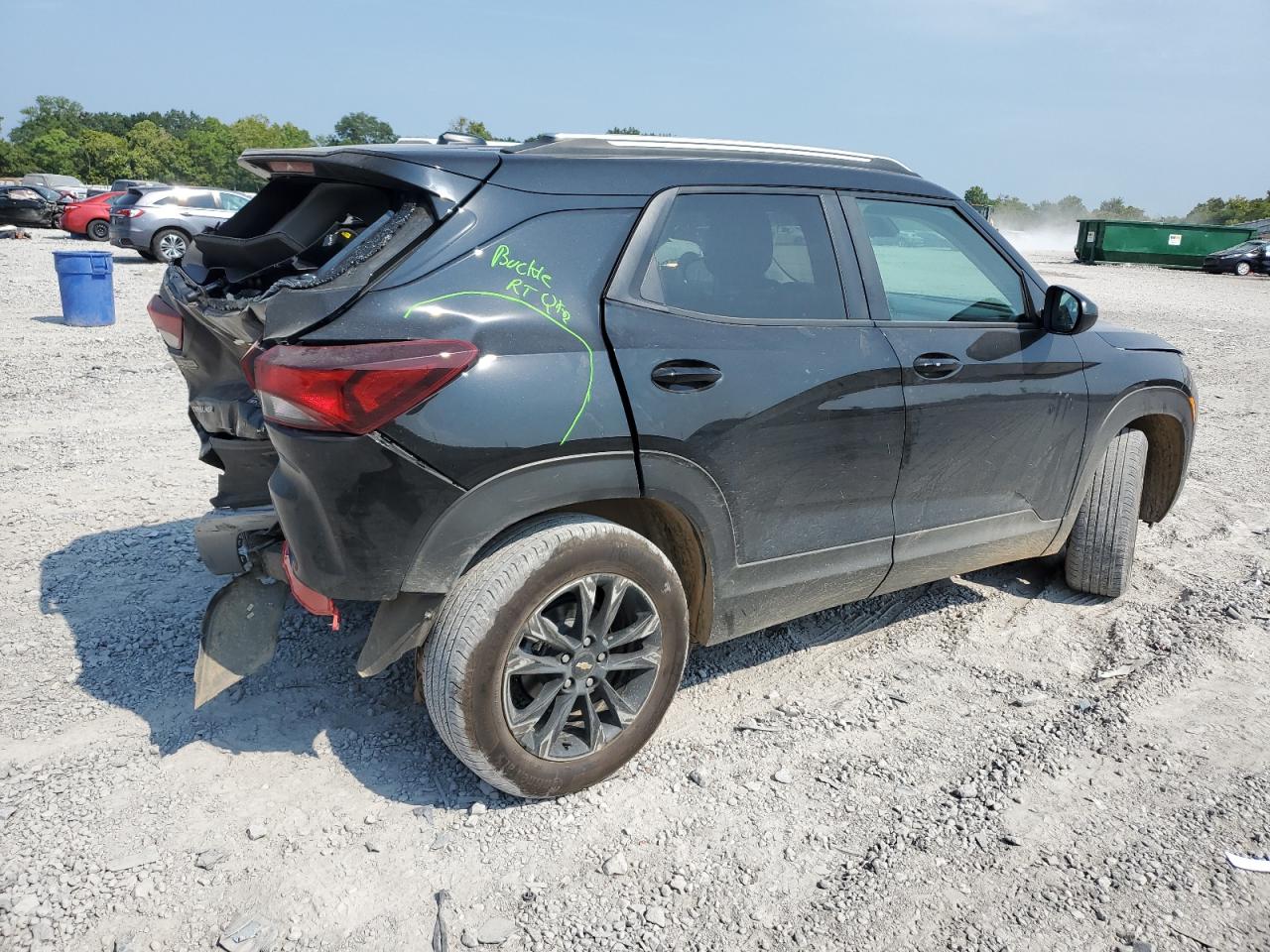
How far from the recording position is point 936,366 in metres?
3.47

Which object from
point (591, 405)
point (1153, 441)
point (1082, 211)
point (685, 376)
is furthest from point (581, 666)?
point (1082, 211)

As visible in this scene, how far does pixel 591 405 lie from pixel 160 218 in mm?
20349

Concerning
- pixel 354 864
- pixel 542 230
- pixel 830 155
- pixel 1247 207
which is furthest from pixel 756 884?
pixel 1247 207

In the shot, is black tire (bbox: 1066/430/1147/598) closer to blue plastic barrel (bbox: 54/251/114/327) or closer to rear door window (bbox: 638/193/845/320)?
rear door window (bbox: 638/193/845/320)

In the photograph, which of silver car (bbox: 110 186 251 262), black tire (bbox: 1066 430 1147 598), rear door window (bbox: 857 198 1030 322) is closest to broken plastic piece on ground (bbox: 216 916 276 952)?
rear door window (bbox: 857 198 1030 322)

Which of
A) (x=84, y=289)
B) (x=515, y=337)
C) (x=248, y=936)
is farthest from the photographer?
(x=84, y=289)

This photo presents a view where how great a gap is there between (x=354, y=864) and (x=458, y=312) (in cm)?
155

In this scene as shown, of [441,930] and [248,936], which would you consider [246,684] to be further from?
[441,930]

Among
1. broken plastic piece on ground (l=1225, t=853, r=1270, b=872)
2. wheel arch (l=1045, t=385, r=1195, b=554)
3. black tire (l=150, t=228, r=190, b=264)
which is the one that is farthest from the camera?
black tire (l=150, t=228, r=190, b=264)

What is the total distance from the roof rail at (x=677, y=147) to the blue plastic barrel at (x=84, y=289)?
10478 mm

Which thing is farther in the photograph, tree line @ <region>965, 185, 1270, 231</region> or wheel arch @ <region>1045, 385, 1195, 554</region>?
tree line @ <region>965, 185, 1270, 231</region>

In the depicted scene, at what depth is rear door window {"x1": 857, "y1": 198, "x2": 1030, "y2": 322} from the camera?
3533 millimetres

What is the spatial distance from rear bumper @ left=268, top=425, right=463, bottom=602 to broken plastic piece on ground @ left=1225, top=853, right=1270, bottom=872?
243cm

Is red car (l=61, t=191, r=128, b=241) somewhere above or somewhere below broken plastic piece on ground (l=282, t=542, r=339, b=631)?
above
